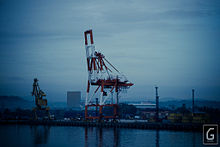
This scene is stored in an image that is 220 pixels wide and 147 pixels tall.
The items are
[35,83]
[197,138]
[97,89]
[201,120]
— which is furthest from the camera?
[35,83]

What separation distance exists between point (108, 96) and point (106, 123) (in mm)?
5681

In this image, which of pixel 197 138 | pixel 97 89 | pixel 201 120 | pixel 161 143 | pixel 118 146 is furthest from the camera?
pixel 97 89

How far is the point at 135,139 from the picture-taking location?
47.8 meters

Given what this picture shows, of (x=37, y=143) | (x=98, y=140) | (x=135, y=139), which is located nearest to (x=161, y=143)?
(x=135, y=139)

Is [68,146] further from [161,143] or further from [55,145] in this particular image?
[161,143]

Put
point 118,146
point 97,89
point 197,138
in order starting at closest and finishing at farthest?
point 118,146, point 197,138, point 97,89

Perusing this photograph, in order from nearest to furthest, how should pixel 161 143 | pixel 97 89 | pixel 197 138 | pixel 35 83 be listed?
pixel 161 143 → pixel 197 138 → pixel 97 89 → pixel 35 83

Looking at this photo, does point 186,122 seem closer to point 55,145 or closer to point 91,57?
point 91,57

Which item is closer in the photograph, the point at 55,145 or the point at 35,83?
the point at 55,145

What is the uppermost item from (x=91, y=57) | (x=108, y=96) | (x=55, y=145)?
(x=91, y=57)

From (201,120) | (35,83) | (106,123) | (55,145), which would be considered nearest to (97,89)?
(106,123)

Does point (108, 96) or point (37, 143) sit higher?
point (108, 96)

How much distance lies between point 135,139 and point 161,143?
5389mm

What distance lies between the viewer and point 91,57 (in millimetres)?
66312
